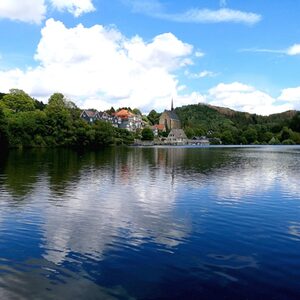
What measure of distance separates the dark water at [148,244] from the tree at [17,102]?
116192 millimetres

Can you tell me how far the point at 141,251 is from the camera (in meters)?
14.1

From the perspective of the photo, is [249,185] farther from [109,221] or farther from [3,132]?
[3,132]

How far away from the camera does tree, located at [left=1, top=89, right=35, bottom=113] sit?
445 feet

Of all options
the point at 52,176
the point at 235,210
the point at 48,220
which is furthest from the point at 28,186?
the point at 235,210

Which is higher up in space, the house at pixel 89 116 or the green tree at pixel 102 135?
the house at pixel 89 116

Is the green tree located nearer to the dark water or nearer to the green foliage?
the green foliage

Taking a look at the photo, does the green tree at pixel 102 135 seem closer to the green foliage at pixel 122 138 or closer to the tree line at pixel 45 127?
the tree line at pixel 45 127

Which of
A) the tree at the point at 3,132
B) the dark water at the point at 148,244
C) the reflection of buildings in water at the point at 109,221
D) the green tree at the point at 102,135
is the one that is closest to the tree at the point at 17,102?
the green tree at the point at 102,135

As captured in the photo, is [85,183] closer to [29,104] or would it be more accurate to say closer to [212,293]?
[212,293]

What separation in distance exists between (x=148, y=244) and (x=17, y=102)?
438 ft

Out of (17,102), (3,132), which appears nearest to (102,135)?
(17,102)

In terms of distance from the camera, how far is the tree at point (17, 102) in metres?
136

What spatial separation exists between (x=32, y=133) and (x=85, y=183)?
296 ft

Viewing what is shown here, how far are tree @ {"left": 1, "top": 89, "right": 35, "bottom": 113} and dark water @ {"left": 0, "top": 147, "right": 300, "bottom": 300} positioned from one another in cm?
11619
